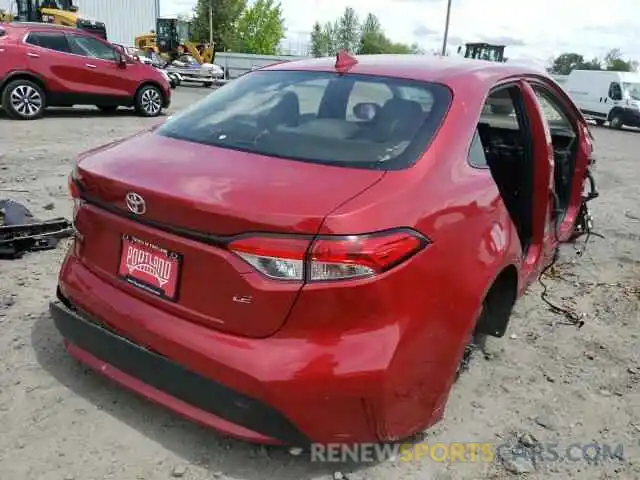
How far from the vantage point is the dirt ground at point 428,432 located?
2.24 metres

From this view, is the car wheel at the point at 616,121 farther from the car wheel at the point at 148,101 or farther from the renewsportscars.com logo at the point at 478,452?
the renewsportscars.com logo at the point at 478,452

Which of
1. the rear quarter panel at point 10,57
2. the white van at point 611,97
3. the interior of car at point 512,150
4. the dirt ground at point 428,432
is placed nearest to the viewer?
the dirt ground at point 428,432

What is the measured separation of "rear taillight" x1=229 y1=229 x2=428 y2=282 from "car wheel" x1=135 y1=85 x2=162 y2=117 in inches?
446

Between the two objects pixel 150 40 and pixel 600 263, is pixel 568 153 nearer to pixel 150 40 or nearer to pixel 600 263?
pixel 600 263

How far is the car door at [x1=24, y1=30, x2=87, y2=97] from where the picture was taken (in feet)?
34.5

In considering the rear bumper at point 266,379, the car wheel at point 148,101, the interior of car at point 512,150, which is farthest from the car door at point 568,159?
the car wheel at point 148,101

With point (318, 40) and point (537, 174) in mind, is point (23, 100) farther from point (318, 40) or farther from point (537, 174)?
point (318, 40)

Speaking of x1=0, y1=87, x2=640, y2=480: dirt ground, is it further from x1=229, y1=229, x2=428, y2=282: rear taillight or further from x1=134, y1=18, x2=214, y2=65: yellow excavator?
x1=134, y1=18, x2=214, y2=65: yellow excavator

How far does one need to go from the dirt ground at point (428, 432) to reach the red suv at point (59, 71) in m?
7.70

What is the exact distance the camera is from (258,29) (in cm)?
5038

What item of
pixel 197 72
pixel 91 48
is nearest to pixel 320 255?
pixel 91 48

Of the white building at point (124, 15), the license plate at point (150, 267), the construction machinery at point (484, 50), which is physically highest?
the white building at point (124, 15)

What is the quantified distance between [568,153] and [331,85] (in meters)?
2.23

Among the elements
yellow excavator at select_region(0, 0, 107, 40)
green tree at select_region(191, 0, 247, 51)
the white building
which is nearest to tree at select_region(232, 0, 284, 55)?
green tree at select_region(191, 0, 247, 51)
